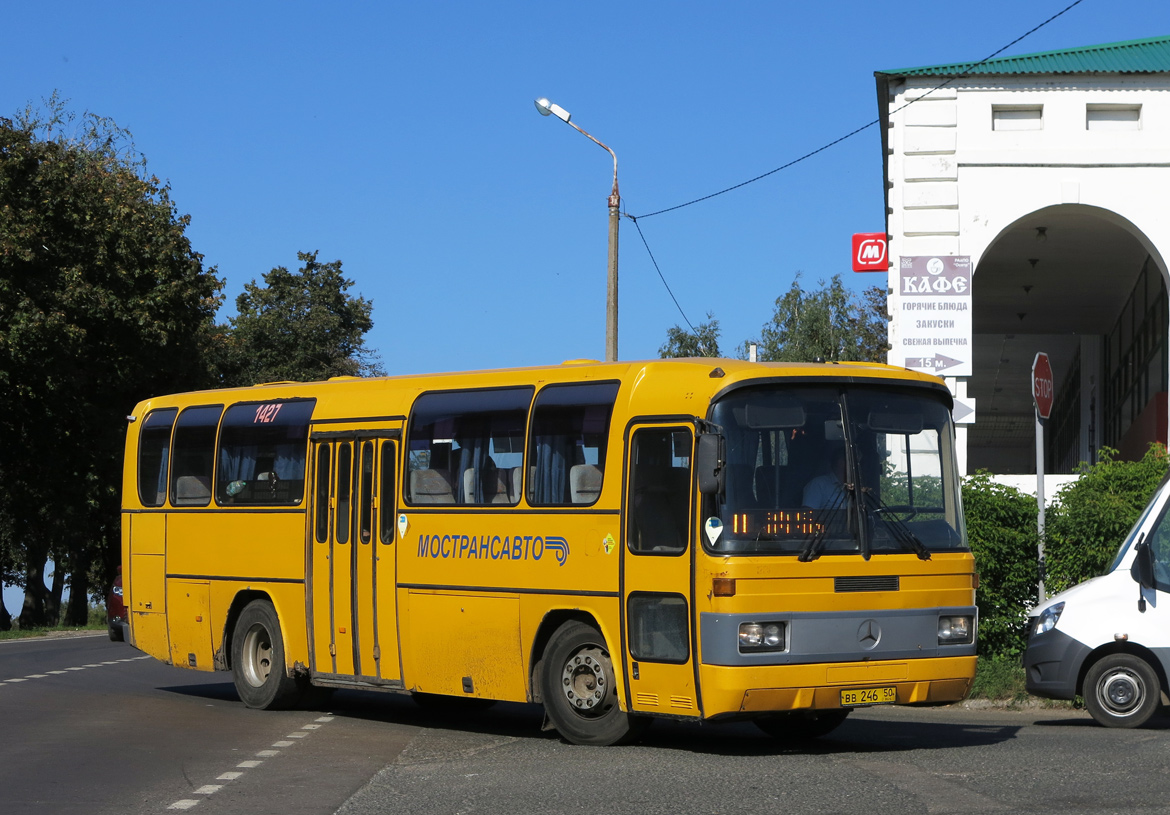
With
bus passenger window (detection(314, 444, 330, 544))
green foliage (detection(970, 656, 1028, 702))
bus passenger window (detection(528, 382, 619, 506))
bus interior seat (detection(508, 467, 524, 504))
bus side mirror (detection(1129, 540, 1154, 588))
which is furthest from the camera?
green foliage (detection(970, 656, 1028, 702))

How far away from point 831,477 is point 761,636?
4.29ft

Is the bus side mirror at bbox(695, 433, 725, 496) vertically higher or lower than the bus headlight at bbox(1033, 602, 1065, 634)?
higher

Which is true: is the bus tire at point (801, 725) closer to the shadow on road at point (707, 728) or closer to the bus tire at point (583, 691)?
the shadow on road at point (707, 728)

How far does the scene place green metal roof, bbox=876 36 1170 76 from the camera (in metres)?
22.0

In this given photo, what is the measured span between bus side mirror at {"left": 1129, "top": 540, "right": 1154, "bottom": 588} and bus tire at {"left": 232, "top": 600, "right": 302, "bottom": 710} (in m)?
7.85

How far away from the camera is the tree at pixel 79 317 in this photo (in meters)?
35.4

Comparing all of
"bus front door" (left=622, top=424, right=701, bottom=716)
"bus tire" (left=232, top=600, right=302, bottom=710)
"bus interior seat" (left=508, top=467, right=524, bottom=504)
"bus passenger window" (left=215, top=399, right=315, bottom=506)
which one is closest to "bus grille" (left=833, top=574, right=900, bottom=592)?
"bus front door" (left=622, top=424, right=701, bottom=716)

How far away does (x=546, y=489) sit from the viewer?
12.5 meters

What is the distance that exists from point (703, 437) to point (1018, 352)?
35.7 meters

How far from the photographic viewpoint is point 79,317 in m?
36.7

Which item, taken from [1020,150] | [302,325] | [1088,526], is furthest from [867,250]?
[302,325]

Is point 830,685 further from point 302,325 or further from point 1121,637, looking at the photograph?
point 302,325

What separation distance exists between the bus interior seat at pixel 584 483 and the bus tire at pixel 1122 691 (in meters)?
4.79

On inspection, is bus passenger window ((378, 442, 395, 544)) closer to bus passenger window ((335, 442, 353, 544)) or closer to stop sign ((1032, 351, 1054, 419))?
bus passenger window ((335, 442, 353, 544))
